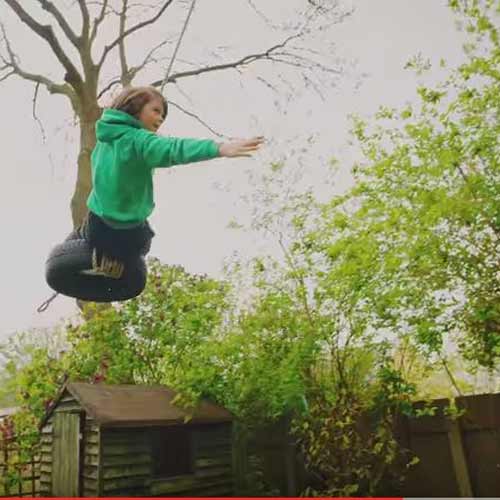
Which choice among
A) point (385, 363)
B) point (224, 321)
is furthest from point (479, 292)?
point (224, 321)

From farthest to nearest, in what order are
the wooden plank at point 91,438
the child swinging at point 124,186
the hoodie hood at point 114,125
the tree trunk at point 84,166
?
the tree trunk at point 84,166
the wooden plank at point 91,438
the hoodie hood at point 114,125
the child swinging at point 124,186

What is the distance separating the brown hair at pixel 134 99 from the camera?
7.45 ft

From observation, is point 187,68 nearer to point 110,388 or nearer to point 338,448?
point 110,388

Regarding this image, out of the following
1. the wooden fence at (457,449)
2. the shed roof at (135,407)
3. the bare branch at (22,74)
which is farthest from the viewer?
the bare branch at (22,74)

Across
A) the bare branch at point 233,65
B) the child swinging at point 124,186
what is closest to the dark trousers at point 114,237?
the child swinging at point 124,186

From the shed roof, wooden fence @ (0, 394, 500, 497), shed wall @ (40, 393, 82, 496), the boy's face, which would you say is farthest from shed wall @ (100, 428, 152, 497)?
the boy's face

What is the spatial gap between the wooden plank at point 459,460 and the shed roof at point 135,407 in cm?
225

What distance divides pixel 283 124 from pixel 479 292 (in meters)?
2.76

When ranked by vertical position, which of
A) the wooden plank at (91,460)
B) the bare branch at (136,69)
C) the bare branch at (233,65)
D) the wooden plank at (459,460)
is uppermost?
the bare branch at (233,65)

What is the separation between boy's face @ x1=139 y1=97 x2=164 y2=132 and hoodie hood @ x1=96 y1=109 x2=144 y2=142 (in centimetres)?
3

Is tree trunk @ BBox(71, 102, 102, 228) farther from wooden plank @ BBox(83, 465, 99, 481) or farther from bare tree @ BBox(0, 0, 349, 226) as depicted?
wooden plank @ BBox(83, 465, 99, 481)

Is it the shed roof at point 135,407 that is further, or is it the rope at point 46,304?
the shed roof at point 135,407

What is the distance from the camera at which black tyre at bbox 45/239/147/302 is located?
250 cm

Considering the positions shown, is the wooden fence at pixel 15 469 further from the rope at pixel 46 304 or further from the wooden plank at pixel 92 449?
the rope at pixel 46 304
